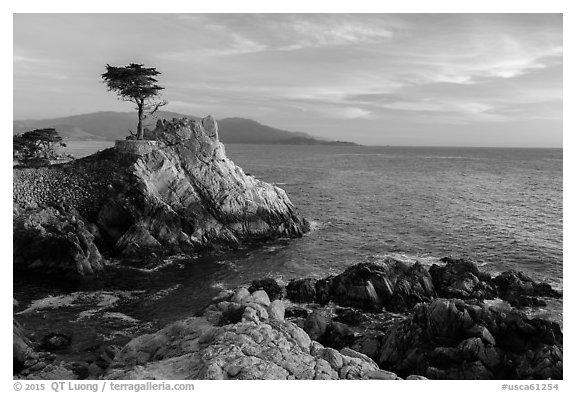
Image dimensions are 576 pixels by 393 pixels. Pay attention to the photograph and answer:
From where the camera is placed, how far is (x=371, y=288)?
32.0 metres

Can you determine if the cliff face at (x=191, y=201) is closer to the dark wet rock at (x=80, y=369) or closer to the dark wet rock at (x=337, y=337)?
the dark wet rock at (x=80, y=369)

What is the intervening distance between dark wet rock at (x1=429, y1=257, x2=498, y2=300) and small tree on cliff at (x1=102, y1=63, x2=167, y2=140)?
35604 millimetres

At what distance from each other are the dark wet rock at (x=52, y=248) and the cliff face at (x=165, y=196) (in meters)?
0.60

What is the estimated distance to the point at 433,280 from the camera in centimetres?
3484

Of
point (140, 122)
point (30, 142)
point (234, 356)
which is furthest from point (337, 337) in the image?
point (30, 142)

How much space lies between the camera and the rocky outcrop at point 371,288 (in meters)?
31.6

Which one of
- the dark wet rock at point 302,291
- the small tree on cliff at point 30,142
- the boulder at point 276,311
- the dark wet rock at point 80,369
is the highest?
the small tree on cliff at point 30,142

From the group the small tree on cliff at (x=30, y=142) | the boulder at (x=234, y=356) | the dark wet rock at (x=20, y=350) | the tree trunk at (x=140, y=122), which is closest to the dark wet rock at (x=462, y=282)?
the boulder at (x=234, y=356)

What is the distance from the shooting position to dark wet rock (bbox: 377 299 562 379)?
68.5 ft

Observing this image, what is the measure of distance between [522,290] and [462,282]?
447 centimetres

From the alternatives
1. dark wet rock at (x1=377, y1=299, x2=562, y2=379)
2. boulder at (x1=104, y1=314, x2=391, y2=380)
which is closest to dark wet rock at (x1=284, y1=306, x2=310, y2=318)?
dark wet rock at (x1=377, y1=299, x2=562, y2=379)

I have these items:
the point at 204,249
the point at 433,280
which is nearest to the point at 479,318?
the point at 433,280

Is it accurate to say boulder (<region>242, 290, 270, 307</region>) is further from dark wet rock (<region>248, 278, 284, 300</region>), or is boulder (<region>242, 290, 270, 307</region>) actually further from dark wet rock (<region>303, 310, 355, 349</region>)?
dark wet rock (<region>248, 278, 284, 300</region>)

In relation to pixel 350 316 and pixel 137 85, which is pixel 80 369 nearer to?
pixel 350 316
